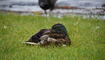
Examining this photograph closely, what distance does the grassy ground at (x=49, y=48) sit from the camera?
94.6 inches

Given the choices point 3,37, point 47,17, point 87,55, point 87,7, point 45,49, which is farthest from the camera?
point 47,17

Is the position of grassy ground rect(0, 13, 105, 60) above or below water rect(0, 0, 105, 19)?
below

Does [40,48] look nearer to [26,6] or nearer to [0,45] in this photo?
[0,45]

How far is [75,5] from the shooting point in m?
3.15

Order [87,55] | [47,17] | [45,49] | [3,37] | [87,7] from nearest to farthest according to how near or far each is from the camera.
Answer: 1. [87,55]
2. [45,49]
3. [3,37]
4. [87,7]
5. [47,17]

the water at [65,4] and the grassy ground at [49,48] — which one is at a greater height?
the water at [65,4]

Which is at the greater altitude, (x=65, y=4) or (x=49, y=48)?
(x=65, y=4)

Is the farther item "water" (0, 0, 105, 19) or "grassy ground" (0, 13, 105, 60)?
"water" (0, 0, 105, 19)

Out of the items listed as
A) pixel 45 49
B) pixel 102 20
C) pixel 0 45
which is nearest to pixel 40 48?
pixel 45 49

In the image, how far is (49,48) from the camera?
A: 263 centimetres

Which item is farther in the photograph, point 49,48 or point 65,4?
point 65,4

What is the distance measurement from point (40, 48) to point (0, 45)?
316 mm

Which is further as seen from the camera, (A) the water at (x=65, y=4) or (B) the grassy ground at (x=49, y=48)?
(A) the water at (x=65, y=4)

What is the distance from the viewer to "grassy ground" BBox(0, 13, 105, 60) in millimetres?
2402
